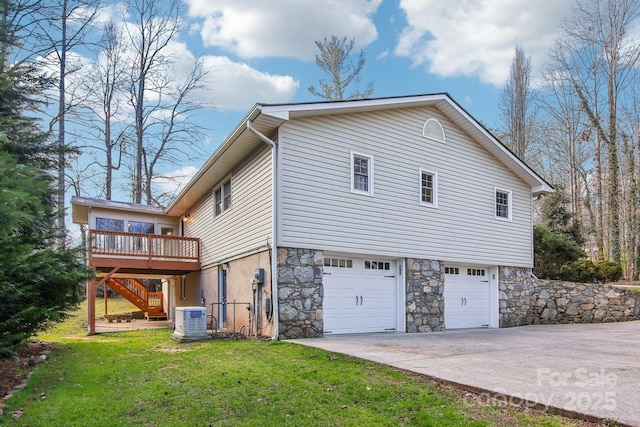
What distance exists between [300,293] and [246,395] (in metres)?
4.82

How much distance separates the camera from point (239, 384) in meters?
5.48

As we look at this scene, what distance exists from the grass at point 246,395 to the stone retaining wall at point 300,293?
1984 mm

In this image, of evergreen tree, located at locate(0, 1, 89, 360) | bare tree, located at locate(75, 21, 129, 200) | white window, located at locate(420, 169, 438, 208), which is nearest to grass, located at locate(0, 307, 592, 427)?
evergreen tree, located at locate(0, 1, 89, 360)

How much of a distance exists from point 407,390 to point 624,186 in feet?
76.2

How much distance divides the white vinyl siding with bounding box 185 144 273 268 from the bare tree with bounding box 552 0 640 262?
661 inches

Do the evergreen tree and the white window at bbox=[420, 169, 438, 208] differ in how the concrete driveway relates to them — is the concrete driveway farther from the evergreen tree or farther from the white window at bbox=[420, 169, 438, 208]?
the evergreen tree

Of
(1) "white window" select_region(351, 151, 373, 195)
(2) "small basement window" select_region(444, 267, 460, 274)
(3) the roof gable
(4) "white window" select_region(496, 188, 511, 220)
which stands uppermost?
(3) the roof gable

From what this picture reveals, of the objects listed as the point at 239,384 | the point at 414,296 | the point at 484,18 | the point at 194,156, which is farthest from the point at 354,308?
the point at 194,156

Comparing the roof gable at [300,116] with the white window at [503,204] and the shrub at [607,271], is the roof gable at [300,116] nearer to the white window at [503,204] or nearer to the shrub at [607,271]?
the white window at [503,204]

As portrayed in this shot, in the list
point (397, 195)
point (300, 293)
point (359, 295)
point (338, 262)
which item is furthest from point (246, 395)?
point (397, 195)

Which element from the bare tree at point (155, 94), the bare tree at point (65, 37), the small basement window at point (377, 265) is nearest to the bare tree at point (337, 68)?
the bare tree at point (155, 94)

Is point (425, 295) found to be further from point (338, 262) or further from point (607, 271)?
point (607, 271)

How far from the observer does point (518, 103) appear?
2714cm

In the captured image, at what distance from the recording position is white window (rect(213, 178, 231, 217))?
13.3m
